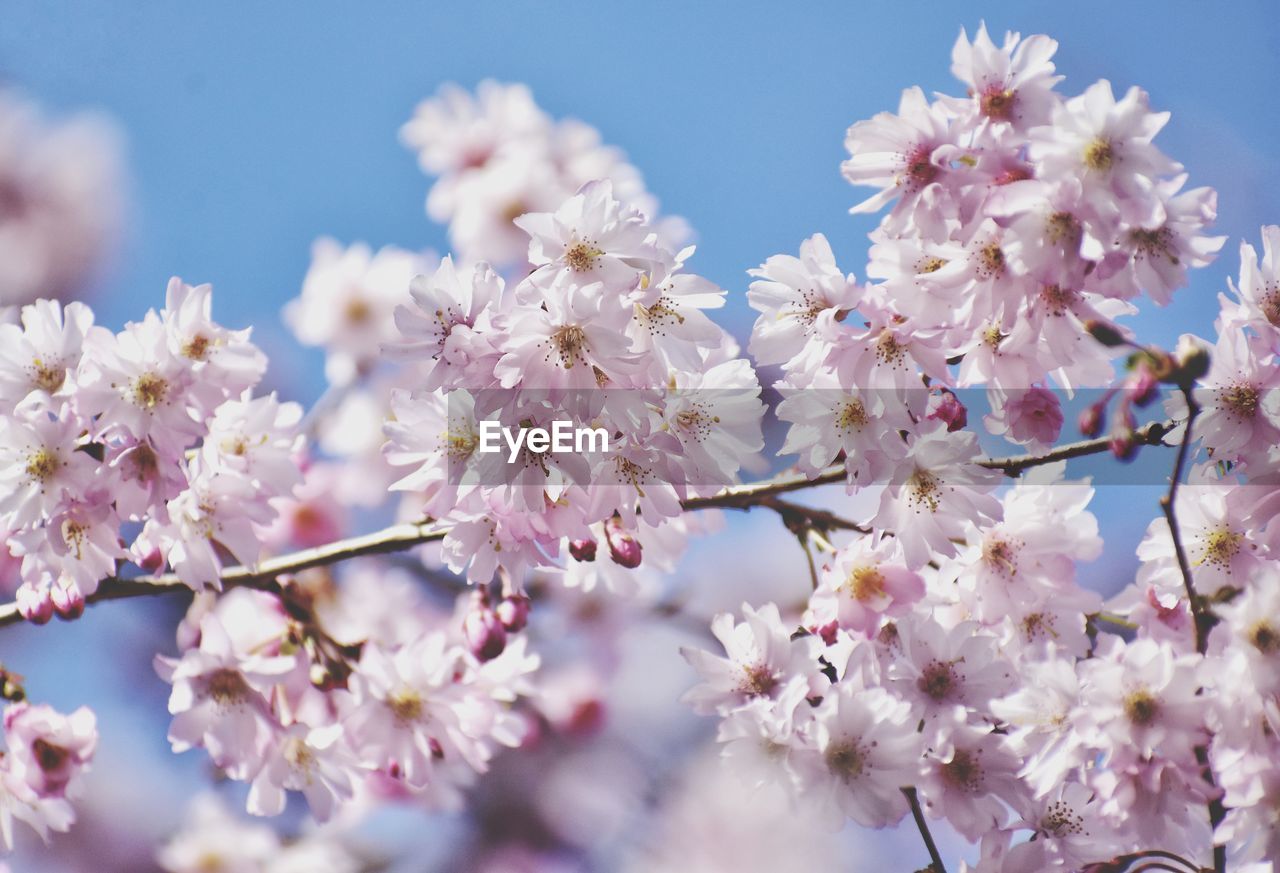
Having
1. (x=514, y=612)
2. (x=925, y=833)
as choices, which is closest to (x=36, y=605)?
(x=514, y=612)

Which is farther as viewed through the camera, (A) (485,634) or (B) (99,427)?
(A) (485,634)

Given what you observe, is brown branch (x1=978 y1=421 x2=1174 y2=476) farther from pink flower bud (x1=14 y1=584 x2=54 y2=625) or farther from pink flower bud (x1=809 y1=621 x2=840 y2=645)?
pink flower bud (x1=14 y1=584 x2=54 y2=625)

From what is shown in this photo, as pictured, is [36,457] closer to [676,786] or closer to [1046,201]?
[1046,201]

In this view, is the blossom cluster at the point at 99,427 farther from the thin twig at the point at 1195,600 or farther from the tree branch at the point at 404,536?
the thin twig at the point at 1195,600

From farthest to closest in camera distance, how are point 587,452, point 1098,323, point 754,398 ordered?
point 754,398, point 587,452, point 1098,323

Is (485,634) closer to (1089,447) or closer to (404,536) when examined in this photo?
(404,536)

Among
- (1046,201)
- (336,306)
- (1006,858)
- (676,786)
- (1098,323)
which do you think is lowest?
(1006,858)

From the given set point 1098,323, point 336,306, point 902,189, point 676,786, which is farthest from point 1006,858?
point 336,306
